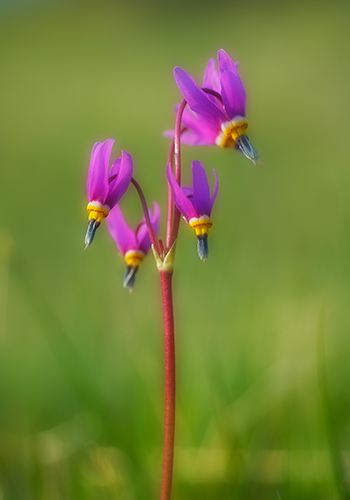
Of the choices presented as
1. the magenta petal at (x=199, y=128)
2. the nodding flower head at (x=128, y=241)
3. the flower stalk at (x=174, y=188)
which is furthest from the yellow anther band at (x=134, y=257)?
the magenta petal at (x=199, y=128)

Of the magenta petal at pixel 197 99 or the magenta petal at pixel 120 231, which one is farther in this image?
the magenta petal at pixel 120 231

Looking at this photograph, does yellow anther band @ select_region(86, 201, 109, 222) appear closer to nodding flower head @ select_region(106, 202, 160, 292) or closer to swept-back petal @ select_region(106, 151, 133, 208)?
swept-back petal @ select_region(106, 151, 133, 208)

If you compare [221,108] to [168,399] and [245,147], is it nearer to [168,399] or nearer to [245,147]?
[245,147]

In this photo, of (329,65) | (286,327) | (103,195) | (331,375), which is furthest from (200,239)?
(329,65)

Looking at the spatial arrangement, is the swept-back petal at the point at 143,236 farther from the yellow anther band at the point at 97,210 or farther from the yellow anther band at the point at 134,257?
the yellow anther band at the point at 97,210

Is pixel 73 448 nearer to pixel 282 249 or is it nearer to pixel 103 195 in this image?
pixel 103 195

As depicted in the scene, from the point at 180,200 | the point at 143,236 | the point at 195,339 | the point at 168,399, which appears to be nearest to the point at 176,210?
the point at 180,200

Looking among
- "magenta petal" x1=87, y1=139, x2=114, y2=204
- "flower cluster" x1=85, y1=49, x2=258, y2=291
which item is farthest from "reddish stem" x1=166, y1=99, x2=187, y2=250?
"magenta petal" x1=87, y1=139, x2=114, y2=204
